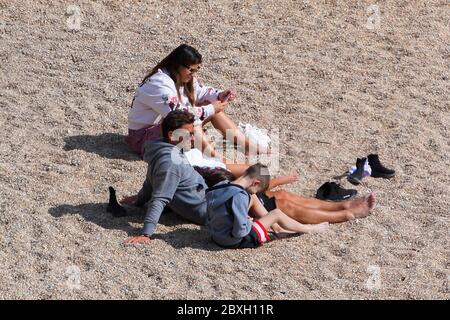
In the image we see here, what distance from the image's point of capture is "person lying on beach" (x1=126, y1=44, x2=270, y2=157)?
28.5 ft

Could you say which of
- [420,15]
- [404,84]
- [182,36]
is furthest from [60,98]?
[420,15]

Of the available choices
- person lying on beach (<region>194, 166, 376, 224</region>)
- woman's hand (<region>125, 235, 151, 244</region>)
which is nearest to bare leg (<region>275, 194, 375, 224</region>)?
person lying on beach (<region>194, 166, 376, 224</region>)

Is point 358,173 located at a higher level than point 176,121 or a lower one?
lower

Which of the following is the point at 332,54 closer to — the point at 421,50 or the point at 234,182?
the point at 421,50

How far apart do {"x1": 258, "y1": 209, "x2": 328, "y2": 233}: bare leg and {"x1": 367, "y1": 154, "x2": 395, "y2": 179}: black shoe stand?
1154mm

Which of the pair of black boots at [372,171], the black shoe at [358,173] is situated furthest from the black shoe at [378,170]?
the black shoe at [358,173]

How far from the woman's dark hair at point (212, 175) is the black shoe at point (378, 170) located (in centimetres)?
136

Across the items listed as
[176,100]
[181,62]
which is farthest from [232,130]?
[181,62]

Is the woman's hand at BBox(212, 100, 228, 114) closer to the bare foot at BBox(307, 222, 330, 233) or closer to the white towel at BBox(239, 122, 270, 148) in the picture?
the white towel at BBox(239, 122, 270, 148)

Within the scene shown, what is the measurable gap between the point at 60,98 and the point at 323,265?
134 inches

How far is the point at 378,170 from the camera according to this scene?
29.3 feet

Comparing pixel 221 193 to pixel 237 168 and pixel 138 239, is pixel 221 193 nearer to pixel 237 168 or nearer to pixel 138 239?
A: pixel 138 239

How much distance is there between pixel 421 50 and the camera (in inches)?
438

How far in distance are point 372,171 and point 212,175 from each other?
4.99 feet
